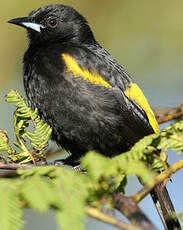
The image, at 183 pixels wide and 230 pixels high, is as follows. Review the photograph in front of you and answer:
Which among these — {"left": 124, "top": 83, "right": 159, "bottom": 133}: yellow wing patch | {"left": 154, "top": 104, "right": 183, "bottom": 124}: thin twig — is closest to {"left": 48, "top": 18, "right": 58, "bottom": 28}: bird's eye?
{"left": 124, "top": 83, "right": 159, "bottom": 133}: yellow wing patch

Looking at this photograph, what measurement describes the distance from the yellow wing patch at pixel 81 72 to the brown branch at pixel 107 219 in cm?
221

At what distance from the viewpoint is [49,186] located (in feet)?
4.43

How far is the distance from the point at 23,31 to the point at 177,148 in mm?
3951

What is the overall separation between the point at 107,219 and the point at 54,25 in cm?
322

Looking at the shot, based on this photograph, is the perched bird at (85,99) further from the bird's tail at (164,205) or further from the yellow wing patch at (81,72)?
the bird's tail at (164,205)

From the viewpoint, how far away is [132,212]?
1.39 m

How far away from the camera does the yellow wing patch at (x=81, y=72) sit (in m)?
3.51

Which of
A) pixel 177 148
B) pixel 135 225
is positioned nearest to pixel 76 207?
pixel 135 225

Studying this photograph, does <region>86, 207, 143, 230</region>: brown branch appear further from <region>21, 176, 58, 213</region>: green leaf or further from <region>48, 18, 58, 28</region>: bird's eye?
<region>48, 18, 58, 28</region>: bird's eye

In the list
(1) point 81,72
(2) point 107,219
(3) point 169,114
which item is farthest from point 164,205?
(2) point 107,219

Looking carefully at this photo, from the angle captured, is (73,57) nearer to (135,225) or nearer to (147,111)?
(147,111)

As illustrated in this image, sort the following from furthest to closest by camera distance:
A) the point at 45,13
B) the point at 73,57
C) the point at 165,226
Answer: the point at 45,13
the point at 73,57
the point at 165,226

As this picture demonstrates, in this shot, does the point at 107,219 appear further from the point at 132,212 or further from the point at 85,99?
the point at 85,99

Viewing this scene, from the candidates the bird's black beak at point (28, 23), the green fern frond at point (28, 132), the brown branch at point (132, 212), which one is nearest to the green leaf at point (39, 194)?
the brown branch at point (132, 212)
